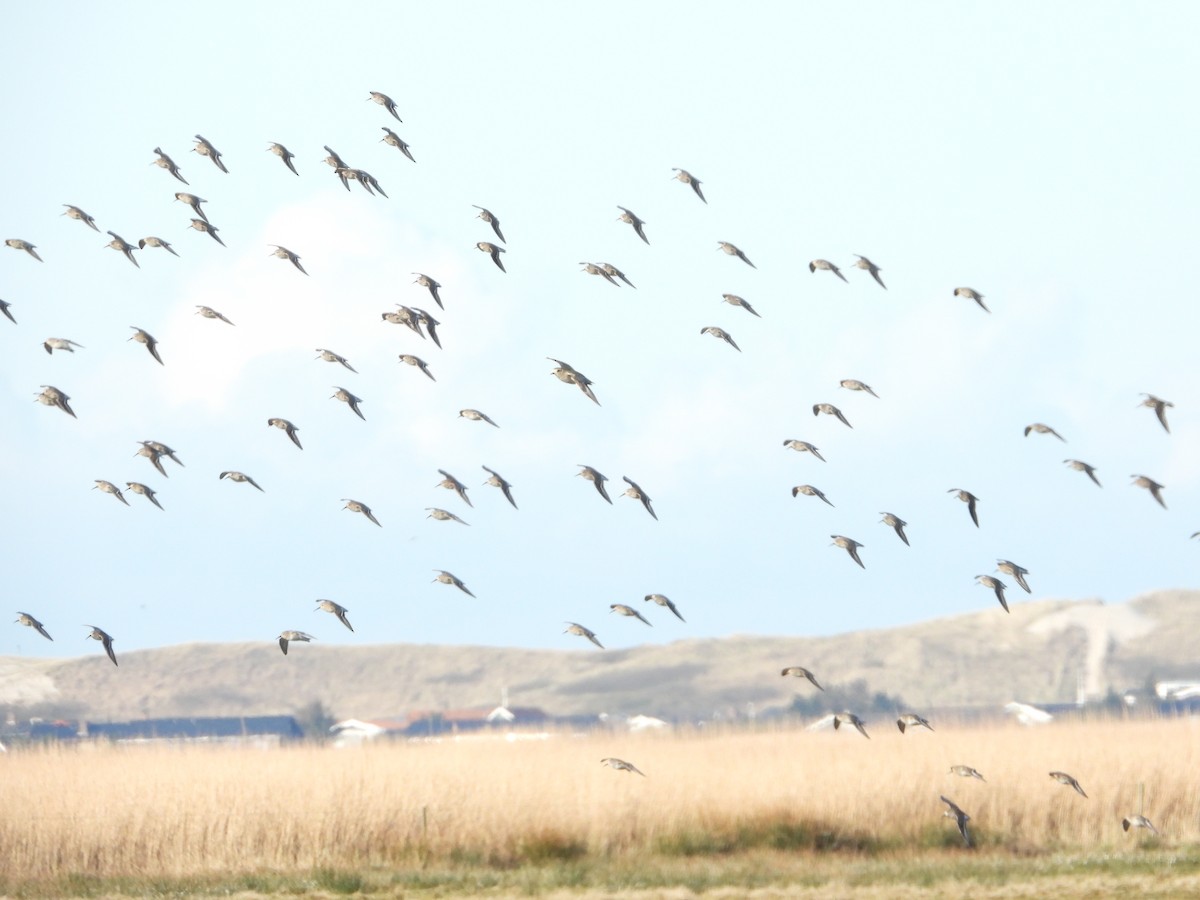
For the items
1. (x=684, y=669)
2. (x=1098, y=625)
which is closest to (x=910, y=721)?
(x=684, y=669)

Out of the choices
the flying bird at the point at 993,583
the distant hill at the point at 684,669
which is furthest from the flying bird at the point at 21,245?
the distant hill at the point at 684,669

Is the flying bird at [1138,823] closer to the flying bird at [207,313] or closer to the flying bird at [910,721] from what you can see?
the flying bird at [910,721]

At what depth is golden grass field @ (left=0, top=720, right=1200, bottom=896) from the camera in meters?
30.3

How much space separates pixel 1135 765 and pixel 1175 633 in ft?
347

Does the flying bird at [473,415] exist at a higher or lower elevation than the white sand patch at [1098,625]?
lower

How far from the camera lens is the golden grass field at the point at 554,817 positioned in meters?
30.3

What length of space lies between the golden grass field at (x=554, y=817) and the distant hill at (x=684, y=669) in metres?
90.8

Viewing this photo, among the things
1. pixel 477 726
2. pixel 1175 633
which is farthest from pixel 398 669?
pixel 1175 633

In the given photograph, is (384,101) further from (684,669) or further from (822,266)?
(684,669)

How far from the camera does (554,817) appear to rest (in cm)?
3312

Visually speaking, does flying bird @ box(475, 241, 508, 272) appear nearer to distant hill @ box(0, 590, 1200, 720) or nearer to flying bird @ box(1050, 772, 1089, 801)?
flying bird @ box(1050, 772, 1089, 801)

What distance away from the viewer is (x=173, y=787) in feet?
105

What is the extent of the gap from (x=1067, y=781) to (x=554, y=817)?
899 centimetres

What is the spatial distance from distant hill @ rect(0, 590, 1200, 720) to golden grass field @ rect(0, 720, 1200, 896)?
9081 cm
